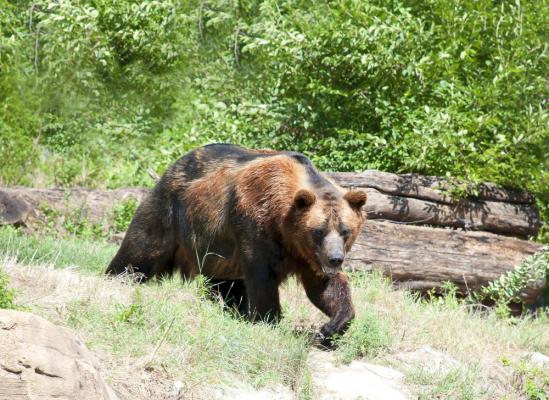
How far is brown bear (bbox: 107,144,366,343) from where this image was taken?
6.96 m

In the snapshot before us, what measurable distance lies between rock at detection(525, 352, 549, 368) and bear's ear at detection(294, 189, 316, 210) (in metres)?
2.36

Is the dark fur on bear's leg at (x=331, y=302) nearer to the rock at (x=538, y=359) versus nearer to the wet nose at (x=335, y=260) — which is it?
the wet nose at (x=335, y=260)

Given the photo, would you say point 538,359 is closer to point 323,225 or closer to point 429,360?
point 429,360

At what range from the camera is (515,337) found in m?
8.20

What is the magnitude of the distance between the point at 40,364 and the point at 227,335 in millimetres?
2176

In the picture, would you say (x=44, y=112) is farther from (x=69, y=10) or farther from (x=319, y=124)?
(x=319, y=124)

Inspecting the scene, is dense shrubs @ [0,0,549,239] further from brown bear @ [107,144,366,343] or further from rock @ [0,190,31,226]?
brown bear @ [107,144,366,343]

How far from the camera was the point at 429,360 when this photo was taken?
23.4ft

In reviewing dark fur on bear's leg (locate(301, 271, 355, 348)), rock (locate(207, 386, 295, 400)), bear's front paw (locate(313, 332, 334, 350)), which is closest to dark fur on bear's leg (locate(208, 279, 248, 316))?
dark fur on bear's leg (locate(301, 271, 355, 348))

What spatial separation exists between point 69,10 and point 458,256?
319 inches

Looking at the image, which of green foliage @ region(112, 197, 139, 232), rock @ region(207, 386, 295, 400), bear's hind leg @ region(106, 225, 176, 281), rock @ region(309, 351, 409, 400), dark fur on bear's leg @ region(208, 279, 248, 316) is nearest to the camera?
rock @ region(207, 386, 295, 400)

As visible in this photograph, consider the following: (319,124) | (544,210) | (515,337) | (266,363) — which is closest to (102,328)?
(266,363)

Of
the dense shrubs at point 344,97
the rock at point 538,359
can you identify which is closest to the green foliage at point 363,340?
the rock at point 538,359

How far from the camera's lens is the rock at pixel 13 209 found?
10.4 metres
